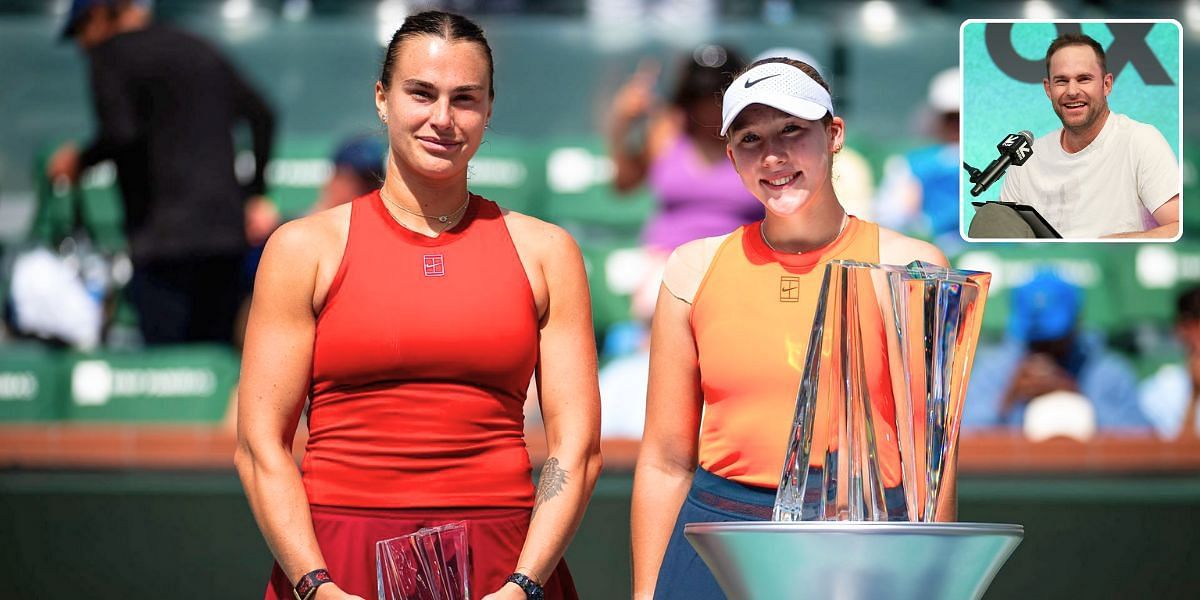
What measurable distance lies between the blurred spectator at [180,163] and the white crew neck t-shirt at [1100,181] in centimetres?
349

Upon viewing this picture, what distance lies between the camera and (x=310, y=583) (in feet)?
6.07

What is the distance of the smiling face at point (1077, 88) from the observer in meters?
1.82

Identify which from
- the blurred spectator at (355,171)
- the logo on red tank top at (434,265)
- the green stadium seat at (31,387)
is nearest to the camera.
Answer: the logo on red tank top at (434,265)

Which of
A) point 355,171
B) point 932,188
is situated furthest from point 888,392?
point 932,188

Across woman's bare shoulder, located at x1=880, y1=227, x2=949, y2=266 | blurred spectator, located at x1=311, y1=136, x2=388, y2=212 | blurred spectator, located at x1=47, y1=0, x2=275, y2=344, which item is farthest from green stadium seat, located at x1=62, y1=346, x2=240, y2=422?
woman's bare shoulder, located at x1=880, y1=227, x2=949, y2=266

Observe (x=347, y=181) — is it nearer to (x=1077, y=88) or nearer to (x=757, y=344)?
(x=757, y=344)

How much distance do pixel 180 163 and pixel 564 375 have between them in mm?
3267

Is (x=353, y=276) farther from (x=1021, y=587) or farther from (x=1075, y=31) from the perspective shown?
(x=1021, y=587)

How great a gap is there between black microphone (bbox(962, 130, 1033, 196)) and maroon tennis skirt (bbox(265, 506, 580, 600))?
0.68 meters

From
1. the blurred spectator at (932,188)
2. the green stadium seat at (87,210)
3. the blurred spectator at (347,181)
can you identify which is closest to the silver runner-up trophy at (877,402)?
the blurred spectator at (347,181)

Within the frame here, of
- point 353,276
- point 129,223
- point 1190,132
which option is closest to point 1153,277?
point 1190,132

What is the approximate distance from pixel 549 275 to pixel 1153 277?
393 cm

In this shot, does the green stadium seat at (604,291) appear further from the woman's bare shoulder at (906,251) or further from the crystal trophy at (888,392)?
the crystal trophy at (888,392)

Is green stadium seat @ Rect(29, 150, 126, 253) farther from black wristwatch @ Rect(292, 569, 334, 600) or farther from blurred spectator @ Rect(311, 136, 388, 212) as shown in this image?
black wristwatch @ Rect(292, 569, 334, 600)
